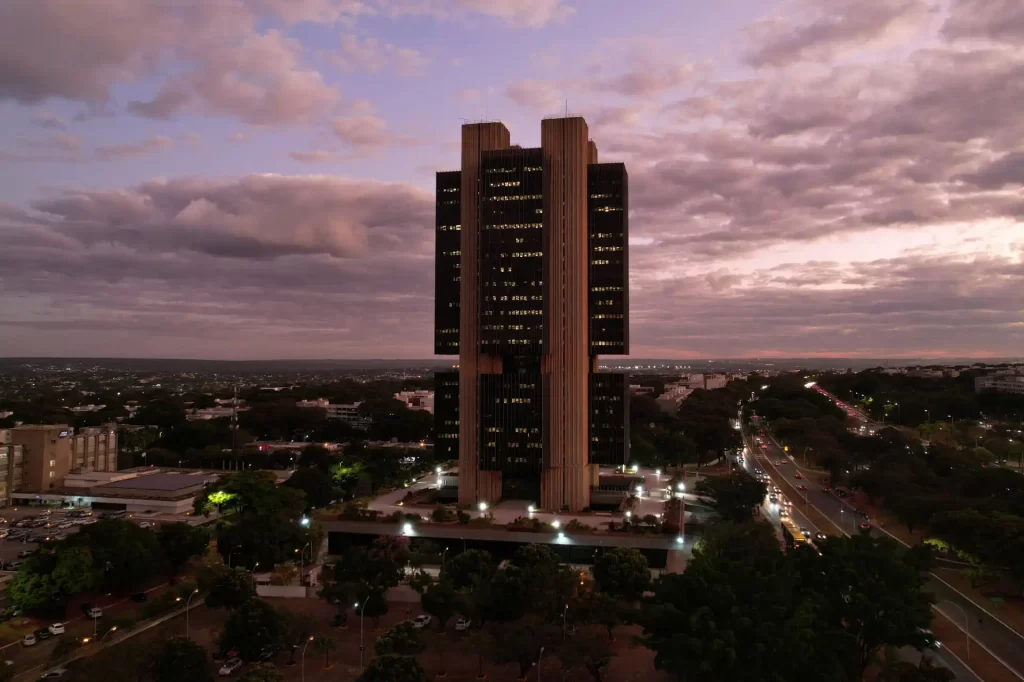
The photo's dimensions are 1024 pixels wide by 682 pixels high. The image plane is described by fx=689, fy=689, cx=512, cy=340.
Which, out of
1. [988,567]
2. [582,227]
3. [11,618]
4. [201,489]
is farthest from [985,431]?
[11,618]

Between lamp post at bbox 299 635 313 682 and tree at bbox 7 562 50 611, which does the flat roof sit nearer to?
tree at bbox 7 562 50 611

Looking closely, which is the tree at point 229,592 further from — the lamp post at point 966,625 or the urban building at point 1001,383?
the urban building at point 1001,383

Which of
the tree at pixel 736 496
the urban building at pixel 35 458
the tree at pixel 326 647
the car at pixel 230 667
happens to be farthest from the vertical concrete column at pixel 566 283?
the urban building at pixel 35 458

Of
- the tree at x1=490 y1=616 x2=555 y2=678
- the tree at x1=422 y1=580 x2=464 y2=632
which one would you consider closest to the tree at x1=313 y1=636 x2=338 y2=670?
the tree at x1=422 y1=580 x2=464 y2=632

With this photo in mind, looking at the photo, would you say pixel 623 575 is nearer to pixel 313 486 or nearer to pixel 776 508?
pixel 776 508

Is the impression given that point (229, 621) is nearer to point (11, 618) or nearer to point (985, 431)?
point (11, 618)

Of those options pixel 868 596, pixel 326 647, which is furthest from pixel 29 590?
pixel 868 596
